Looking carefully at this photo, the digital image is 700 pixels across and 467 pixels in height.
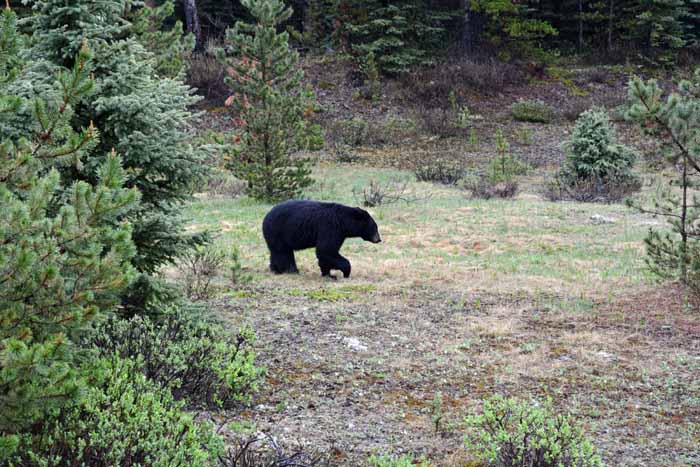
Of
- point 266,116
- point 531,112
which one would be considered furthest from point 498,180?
point 531,112

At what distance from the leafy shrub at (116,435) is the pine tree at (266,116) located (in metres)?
12.3

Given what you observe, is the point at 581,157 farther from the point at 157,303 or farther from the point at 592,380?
the point at 157,303

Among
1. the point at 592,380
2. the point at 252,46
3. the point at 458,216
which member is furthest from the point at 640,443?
the point at 252,46

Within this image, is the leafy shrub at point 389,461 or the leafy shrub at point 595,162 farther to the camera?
the leafy shrub at point 595,162

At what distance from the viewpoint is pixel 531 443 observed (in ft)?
13.5

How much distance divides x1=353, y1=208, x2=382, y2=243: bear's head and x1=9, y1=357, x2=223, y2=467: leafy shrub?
586 centimetres

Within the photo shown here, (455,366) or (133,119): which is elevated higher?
(133,119)

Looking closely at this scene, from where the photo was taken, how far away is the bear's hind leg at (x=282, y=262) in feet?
31.8

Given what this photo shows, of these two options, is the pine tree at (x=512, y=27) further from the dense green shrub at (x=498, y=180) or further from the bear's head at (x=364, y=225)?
the bear's head at (x=364, y=225)

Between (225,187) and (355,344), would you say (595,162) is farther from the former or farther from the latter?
(355,344)

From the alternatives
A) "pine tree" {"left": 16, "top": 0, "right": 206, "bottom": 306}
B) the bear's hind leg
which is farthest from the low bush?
"pine tree" {"left": 16, "top": 0, "right": 206, "bottom": 306}

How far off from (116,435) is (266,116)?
1291 centimetres

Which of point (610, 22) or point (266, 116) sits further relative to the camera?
point (610, 22)

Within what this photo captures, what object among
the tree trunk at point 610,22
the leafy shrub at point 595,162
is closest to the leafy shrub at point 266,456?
the leafy shrub at point 595,162
